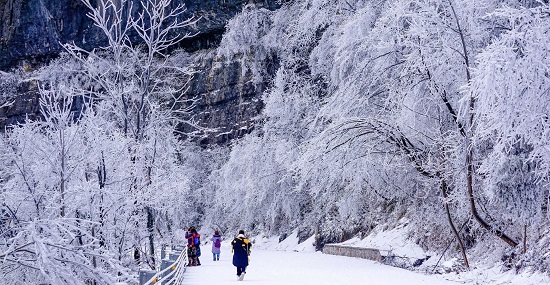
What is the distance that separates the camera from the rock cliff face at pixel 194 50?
5947 cm

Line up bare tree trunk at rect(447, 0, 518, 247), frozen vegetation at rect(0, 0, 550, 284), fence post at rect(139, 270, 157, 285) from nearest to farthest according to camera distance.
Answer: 1. fence post at rect(139, 270, 157, 285)
2. frozen vegetation at rect(0, 0, 550, 284)
3. bare tree trunk at rect(447, 0, 518, 247)

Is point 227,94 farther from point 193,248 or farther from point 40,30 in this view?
point 193,248

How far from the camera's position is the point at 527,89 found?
894 centimetres

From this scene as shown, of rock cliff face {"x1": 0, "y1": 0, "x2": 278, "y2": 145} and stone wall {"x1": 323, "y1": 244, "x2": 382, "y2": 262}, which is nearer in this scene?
stone wall {"x1": 323, "y1": 244, "x2": 382, "y2": 262}

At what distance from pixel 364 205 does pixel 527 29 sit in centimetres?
1942

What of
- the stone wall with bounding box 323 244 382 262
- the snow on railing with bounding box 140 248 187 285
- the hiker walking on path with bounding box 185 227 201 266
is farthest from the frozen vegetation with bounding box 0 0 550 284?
the hiker walking on path with bounding box 185 227 201 266

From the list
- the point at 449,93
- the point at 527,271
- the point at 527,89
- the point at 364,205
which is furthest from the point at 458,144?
the point at 364,205

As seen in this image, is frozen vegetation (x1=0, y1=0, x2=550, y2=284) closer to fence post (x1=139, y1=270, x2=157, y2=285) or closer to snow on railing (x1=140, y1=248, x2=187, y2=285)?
fence post (x1=139, y1=270, x2=157, y2=285)

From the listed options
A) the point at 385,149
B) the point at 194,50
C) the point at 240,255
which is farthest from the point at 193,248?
the point at 194,50

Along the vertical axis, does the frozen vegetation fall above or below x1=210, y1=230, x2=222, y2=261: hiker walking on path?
above

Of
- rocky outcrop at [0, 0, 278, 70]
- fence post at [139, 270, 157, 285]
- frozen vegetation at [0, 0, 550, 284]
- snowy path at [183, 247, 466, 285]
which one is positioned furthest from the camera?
rocky outcrop at [0, 0, 278, 70]

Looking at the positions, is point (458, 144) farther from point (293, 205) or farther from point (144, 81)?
point (293, 205)

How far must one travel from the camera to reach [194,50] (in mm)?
71625

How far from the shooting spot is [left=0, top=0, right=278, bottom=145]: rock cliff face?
2341 inches
